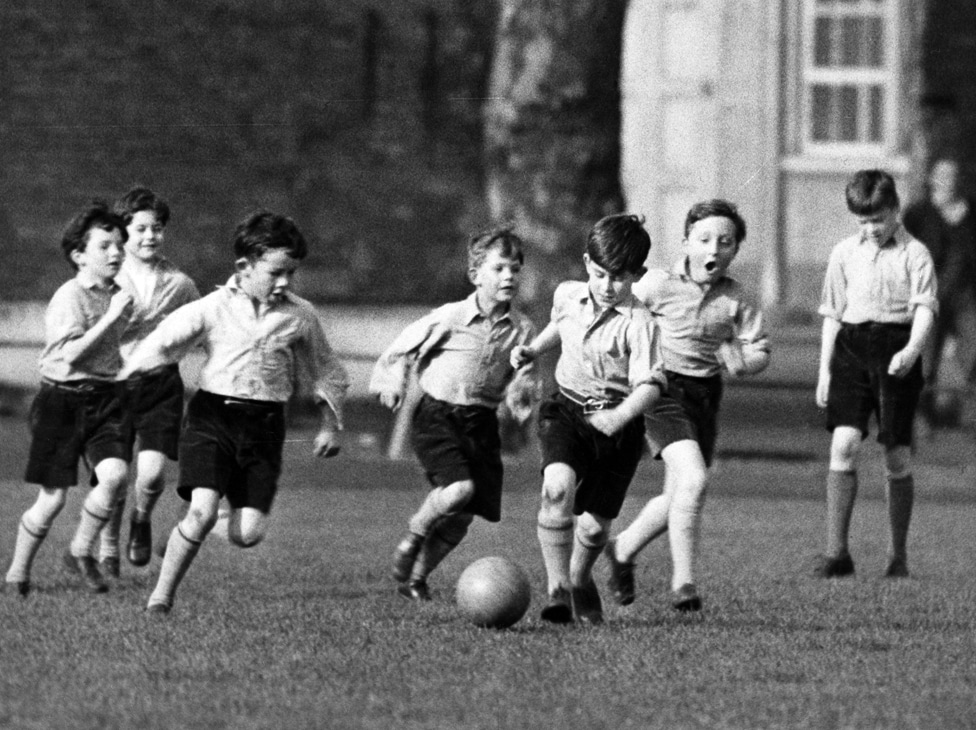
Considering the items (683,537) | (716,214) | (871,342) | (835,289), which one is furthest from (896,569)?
(716,214)

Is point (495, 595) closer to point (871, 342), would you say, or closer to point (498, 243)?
point (498, 243)


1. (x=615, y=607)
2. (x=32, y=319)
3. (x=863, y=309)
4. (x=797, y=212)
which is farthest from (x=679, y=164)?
(x=615, y=607)

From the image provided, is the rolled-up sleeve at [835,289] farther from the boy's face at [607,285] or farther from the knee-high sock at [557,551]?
the knee-high sock at [557,551]

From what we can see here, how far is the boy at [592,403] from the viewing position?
8.55 metres

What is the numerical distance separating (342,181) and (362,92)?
0.80m

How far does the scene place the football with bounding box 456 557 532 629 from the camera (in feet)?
27.7

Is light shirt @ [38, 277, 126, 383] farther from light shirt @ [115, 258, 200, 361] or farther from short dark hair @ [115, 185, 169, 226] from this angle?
short dark hair @ [115, 185, 169, 226]

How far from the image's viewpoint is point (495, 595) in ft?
27.7

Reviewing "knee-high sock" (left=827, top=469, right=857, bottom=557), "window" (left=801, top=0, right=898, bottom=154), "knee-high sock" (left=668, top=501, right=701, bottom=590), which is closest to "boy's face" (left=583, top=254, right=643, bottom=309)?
"knee-high sock" (left=668, top=501, right=701, bottom=590)

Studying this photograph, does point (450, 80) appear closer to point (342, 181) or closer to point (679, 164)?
point (342, 181)

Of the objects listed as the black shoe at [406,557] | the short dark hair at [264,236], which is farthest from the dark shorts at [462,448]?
the short dark hair at [264,236]

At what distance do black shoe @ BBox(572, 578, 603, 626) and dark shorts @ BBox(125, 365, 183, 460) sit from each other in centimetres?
214

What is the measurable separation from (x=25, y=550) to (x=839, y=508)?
3.54 metres

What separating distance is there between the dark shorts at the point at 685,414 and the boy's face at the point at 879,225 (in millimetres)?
1253
